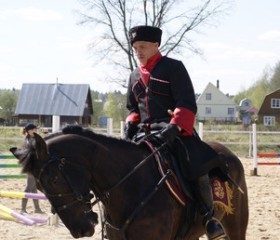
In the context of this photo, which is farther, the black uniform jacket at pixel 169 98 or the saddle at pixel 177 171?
the black uniform jacket at pixel 169 98

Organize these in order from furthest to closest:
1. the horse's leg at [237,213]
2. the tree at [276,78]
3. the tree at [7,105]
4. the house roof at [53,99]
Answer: the tree at [276,78] < the tree at [7,105] < the house roof at [53,99] < the horse's leg at [237,213]

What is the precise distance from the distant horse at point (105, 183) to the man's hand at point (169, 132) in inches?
7.4

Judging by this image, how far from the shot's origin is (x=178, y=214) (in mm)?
4613

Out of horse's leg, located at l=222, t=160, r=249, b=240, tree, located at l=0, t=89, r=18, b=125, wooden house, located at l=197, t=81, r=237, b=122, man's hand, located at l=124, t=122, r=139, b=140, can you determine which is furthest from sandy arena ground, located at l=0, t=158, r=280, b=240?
wooden house, located at l=197, t=81, r=237, b=122

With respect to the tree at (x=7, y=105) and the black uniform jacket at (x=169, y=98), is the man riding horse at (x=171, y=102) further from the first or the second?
the tree at (x=7, y=105)

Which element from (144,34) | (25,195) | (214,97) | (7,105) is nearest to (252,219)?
(25,195)

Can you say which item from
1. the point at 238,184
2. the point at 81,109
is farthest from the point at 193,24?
the point at 238,184

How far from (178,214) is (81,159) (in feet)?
3.34

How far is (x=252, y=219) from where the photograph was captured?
10164mm

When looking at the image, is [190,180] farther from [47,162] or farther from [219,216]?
[47,162]

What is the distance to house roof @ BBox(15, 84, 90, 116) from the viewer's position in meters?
61.3

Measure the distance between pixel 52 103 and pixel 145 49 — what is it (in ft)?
190

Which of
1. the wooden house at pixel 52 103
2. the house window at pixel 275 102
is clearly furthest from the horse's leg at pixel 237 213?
the house window at pixel 275 102

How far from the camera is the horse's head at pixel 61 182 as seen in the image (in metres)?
3.90
